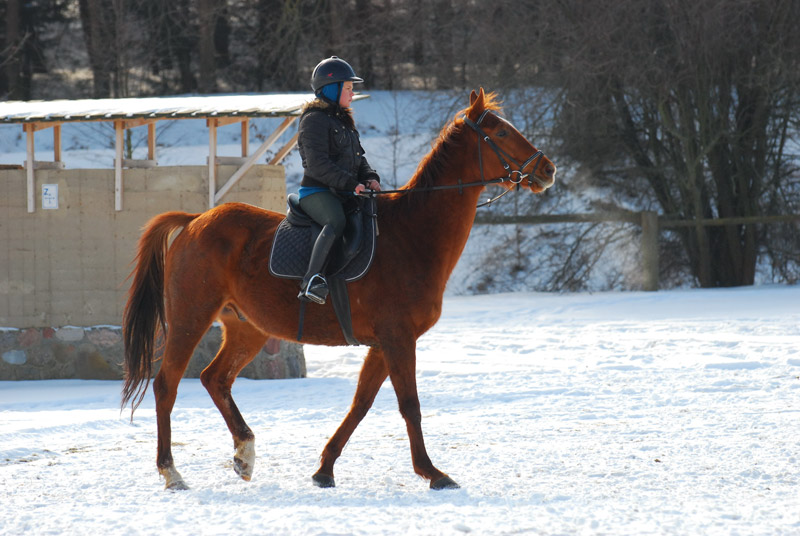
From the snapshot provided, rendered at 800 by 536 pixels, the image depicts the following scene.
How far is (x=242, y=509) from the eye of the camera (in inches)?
204

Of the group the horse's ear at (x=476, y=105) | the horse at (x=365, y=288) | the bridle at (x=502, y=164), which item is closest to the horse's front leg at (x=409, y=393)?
the horse at (x=365, y=288)

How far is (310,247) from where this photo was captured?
6.08 m

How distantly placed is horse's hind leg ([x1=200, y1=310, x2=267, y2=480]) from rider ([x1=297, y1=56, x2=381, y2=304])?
0.87 m

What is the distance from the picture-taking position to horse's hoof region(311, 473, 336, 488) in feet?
19.1

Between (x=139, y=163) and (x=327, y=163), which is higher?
(x=139, y=163)

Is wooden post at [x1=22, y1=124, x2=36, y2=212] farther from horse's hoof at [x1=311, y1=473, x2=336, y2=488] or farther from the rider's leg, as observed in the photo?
horse's hoof at [x1=311, y1=473, x2=336, y2=488]

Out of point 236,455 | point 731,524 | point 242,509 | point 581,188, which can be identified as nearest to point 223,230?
point 236,455

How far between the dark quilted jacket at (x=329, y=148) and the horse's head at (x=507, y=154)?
0.74 meters

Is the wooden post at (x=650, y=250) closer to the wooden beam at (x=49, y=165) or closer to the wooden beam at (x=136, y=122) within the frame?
the wooden beam at (x=136, y=122)

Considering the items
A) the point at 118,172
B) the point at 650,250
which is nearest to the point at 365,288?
the point at 118,172

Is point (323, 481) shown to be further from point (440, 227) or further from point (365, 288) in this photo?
point (440, 227)

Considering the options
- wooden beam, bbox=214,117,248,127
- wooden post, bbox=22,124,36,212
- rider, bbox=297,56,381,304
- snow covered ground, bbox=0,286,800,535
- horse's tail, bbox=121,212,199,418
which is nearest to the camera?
snow covered ground, bbox=0,286,800,535

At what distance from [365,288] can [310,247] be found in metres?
0.44

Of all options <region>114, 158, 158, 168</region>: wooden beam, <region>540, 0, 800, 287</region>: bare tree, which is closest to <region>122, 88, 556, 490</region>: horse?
<region>114, 158, 158, 168</region>: wooden beam
